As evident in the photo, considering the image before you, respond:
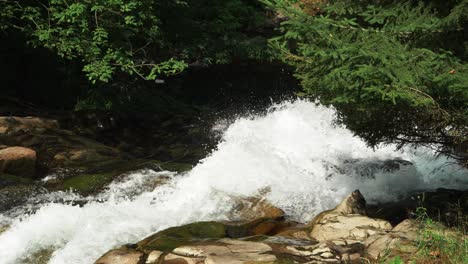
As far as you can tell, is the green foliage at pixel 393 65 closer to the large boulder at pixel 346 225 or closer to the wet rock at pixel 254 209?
the large boulder at pixel 346 225

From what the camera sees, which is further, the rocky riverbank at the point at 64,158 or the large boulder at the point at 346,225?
the rocky riverbank at the point at 64,158

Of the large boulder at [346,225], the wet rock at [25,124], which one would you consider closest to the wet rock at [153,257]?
the large boulder at [346,225]

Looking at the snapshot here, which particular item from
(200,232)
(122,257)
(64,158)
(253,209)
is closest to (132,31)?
(64,158)

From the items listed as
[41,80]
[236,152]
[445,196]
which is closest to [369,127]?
[445,196]

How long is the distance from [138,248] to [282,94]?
46.8ft

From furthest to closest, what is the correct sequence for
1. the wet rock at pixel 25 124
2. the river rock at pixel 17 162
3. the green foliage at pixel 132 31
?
the wet rock at pixel 25 124
the green foliage at pixel 132 31
the river rock at pixel 17 162

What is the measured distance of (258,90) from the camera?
71.0ft

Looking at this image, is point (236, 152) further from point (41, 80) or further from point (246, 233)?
point (41, 80)

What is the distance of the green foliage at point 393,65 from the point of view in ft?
18.5

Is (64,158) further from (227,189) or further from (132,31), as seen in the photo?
(227,189)

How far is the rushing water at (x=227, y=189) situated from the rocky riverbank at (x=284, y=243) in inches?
30.8

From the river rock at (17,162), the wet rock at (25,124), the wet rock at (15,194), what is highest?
the wet rock at (25,124)

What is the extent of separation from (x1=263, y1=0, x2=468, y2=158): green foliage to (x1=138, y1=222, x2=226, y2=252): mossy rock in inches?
102

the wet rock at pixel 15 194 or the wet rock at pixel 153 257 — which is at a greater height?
the wet rock at pixel 15 194
